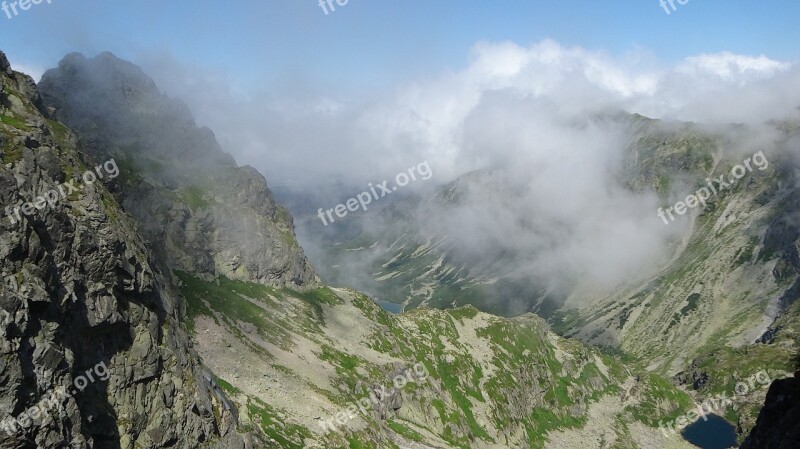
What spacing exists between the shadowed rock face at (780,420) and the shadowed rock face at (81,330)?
51338 mm

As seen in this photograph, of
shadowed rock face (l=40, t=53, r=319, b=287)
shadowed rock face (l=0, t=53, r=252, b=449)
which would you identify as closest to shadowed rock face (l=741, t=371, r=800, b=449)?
shadowed rock face (l=0, t=53, r=252, b=449)

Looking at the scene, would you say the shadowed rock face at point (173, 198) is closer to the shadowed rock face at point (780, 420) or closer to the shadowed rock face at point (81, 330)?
the shadowed rock face at point (81, 330)

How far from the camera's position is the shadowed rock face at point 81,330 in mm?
37125

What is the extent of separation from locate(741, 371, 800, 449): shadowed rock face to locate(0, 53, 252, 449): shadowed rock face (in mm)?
51338

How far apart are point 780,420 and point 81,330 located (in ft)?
205

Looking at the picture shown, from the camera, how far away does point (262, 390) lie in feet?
283

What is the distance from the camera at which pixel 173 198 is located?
162 m

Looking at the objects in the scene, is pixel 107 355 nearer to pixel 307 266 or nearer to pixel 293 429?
pixel 293 429

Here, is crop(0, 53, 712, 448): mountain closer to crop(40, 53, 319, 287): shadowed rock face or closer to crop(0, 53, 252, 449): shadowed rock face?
crop(0, 53, 252, 449): shadowed rock face

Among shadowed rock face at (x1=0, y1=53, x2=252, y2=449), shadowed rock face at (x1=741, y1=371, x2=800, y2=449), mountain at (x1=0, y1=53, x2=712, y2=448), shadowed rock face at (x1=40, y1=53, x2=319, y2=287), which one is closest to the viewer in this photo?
shadowed rock face at (x1=0, y1=53, x2=252, y2=449)

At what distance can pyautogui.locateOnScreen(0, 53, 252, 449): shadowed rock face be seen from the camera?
37.1 meters

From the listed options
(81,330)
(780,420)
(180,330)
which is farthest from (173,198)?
(780,420)

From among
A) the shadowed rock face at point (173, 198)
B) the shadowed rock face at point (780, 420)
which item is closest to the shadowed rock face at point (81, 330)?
the shadowed rock face at point (780, 420)

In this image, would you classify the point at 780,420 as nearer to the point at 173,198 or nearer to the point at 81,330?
the point at 81,330
